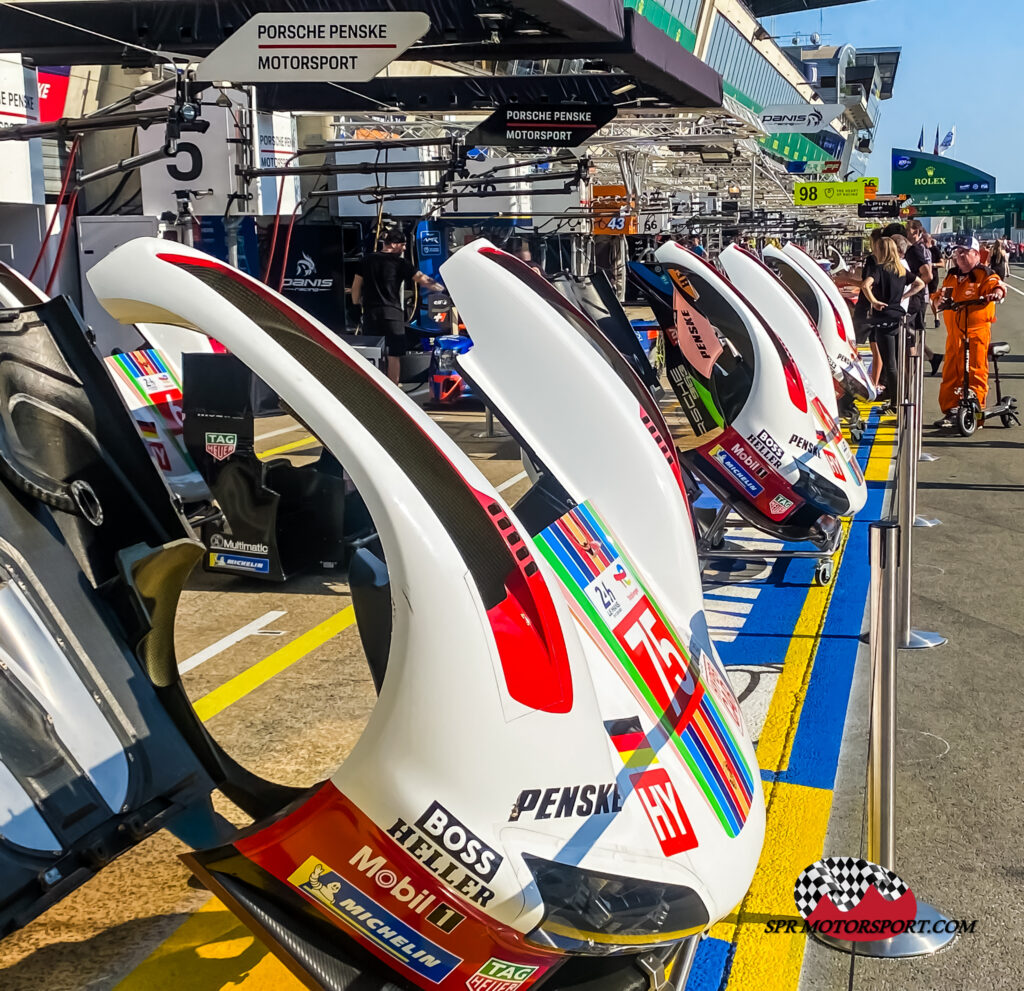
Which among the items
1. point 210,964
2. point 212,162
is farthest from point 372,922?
point 212,162

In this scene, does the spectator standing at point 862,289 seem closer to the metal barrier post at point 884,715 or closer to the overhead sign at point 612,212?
the overhead sign at point 612,212

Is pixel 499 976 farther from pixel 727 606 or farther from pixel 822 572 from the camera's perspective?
pixel 822 572

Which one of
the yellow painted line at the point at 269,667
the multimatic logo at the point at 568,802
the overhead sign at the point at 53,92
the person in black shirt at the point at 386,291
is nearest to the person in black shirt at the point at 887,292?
the person in black shirt at the point at 386,291

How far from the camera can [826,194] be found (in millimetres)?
29828

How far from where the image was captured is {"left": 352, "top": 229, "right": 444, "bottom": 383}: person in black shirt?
43.7ft

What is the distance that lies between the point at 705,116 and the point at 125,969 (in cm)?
1317

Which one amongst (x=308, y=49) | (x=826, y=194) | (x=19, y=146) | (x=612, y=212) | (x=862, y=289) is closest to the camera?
(x=308, y=49)

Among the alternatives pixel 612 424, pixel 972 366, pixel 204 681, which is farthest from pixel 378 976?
pixel 972 366

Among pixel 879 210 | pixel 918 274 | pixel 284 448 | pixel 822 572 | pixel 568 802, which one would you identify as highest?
pixel 879 210

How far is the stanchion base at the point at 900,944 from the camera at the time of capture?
316 cm

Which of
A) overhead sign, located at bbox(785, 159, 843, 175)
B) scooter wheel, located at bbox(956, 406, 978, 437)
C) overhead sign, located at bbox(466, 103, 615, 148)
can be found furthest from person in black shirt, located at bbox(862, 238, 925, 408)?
overhead sign, located at bbox(785, 159, 843, 175)

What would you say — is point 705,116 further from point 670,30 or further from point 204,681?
point 670,30

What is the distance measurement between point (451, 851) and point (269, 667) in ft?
11.2
